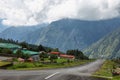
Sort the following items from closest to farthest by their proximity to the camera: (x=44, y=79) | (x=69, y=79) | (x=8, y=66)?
(x=44, y=79) → (x=69, y=79) → (x=8, y=66)

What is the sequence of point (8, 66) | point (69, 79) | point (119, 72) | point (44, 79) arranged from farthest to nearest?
point (8, 66) < point (119, 72) < point (69, 79) < point (44, 79)

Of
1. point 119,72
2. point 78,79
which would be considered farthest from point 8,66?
point 78,79

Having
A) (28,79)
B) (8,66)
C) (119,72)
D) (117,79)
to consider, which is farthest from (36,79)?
(8,66)

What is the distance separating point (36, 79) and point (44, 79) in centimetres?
90

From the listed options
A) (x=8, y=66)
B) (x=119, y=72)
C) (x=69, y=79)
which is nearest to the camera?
(x=69, y=79)

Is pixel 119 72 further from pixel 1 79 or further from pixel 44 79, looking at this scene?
pixel 1 79

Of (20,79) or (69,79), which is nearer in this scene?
(20,79)

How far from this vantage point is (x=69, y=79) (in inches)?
1071

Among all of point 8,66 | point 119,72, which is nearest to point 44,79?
point 119,72

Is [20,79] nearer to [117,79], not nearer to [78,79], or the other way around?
[78,79]

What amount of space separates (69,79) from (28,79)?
434 cm

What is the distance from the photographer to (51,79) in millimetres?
26234

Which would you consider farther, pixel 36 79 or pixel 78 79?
pixel 78 79

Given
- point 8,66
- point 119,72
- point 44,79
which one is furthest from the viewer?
point 8,66
